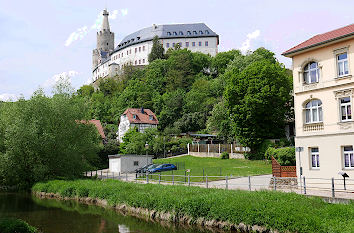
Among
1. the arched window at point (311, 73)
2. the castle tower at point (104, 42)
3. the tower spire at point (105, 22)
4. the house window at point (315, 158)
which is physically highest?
the tower spire at point (105, 22)

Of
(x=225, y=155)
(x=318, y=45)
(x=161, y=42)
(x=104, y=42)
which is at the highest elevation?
(x=104, y=42)

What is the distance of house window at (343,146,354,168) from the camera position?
20.6m

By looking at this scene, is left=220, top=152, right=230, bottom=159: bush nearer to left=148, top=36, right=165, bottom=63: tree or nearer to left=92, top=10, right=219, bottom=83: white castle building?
left=148, top=36, right=165, bottom=63: tree

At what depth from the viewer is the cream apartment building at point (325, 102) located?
68.7 feet

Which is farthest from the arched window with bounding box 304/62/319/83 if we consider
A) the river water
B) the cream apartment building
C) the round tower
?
the round tower

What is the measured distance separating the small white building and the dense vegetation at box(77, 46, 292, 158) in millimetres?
7360

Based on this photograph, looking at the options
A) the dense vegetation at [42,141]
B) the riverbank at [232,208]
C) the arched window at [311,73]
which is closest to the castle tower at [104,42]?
the dense vegetation at [42,141]

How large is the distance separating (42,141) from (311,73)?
81.5 ft

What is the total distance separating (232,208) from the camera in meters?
16.5

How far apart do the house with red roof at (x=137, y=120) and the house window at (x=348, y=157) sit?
55347 mm

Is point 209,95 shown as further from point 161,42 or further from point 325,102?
point 325,102

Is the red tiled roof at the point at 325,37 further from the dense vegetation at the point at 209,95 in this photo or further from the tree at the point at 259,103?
the dense vegetation at the point at 209,95

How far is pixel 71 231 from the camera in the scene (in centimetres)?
1786

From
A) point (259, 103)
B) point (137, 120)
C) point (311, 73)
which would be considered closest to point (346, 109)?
point (311, 73)
